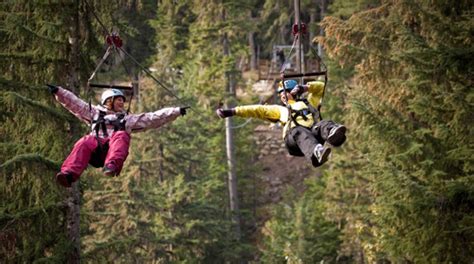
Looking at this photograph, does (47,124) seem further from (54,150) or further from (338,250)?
(338,250)

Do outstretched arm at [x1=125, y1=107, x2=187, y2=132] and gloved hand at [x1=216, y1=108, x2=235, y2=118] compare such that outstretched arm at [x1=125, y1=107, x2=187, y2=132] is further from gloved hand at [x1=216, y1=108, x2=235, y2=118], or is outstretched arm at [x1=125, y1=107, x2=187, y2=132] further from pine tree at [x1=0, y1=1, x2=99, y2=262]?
pine tree at [x1=0, y1=1, x2=99, y2=262]

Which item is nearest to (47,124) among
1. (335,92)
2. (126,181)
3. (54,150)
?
(54,150)

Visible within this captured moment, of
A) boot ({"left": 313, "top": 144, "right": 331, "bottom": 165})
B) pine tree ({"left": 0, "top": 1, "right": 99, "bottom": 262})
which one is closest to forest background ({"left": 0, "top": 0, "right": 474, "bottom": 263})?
pine tree ({"left": 0, "top": 1, "right": 99, "bottom": 262})

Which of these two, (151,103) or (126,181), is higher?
(151,103)

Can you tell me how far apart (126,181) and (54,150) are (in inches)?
464

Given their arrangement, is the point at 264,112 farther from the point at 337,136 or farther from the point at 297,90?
the point at 337,136

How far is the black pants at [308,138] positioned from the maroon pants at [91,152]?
2.20 m

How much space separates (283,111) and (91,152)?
111 inches

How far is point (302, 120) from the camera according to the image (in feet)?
33.6

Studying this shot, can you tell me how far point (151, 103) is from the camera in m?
24.2

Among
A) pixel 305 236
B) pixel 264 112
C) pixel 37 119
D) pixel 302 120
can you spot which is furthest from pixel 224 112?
pixel 305 236

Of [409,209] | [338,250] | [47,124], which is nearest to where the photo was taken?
[47,124]

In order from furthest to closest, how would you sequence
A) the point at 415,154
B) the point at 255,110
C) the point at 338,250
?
the point at 338,250 → the point at 415,154 → the point at 255,110

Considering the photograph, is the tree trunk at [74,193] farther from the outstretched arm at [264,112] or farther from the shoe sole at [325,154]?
the shoe sole at [325,154]
